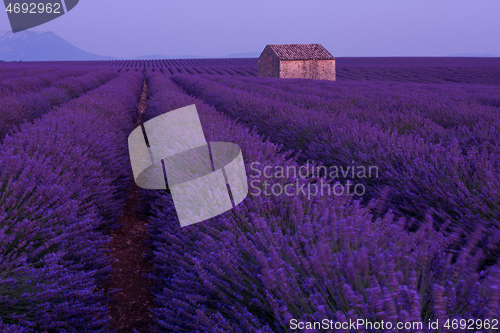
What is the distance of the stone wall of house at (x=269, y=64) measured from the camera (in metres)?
20.5

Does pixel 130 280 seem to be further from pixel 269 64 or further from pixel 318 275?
pixel 269 64

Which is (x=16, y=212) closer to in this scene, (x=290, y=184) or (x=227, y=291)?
(x=227, y=291)

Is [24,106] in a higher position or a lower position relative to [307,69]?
higher

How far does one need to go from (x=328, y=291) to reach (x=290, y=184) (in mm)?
874

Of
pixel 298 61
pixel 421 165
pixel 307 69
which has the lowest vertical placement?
pixel 307 69

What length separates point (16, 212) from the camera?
5.66 feet

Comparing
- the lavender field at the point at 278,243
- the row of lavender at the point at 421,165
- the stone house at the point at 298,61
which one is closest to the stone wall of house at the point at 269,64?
the stone house at the point at 298,61

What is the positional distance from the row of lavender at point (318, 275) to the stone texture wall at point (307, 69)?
19300 mm

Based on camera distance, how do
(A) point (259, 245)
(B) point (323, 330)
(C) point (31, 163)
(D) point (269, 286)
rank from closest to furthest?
(B) point (323, 330) → (D) point (269, 286) → (A) point (259, 245) → (C) point (31, 163)

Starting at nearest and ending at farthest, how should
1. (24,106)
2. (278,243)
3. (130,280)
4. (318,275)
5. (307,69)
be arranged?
(318,275), (278,243), (130,280), (24,106), (307,69)

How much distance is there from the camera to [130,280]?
8.13ft

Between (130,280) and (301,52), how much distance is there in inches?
825

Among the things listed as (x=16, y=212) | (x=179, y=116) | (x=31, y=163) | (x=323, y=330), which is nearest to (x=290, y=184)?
(x=323, y=330)

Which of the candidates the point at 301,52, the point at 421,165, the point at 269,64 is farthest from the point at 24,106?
the point at 301,52
